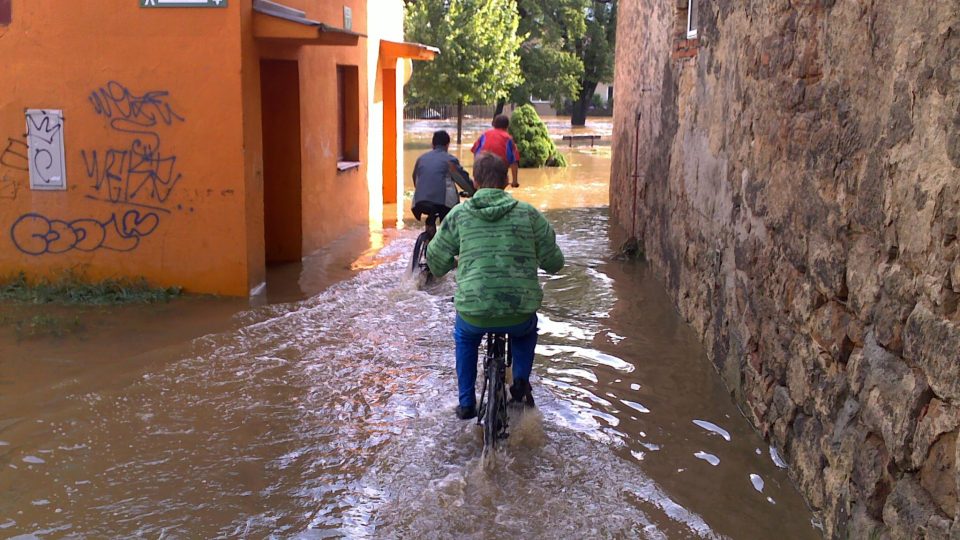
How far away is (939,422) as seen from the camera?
316 centimetres

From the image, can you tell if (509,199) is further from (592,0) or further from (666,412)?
(592,0)

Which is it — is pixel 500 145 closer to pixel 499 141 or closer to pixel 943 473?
pixel 499 141

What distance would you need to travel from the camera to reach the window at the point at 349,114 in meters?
13.5

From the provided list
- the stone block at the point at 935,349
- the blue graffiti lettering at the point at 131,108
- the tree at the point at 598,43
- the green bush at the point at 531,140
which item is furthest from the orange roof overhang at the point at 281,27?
the tree at the point at 598,43

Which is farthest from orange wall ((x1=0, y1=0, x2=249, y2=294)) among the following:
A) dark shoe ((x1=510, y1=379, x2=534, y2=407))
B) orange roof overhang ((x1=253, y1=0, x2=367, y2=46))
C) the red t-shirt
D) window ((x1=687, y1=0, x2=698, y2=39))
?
dark shoe ((x1=510, y1=379, x2=534, y2=407))

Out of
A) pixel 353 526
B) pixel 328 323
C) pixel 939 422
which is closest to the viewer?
pixel 939 422

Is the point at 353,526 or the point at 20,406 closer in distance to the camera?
the point at 353,526

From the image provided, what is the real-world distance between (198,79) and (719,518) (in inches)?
251

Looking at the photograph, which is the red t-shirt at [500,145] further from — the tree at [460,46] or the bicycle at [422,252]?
the tree at [460,46]

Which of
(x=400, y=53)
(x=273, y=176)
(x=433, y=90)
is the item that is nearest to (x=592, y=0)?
(x=433, y=90)

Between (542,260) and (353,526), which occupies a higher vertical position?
(542,260)

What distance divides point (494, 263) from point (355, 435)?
4.90 feet

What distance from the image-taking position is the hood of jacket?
16.7 feet

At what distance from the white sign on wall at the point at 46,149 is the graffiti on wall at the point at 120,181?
0.09 ft
